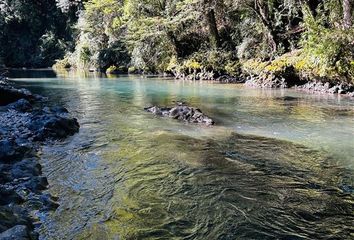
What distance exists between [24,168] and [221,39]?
996 inches

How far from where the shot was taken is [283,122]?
1138cm

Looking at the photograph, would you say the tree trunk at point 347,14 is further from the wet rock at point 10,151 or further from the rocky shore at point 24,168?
the wet rock at point 10,151

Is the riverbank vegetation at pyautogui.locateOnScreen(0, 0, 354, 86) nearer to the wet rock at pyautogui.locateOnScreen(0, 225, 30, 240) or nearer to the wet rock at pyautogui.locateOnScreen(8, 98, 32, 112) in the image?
the wet rock at pyautogui.locateOnScreen(8, 98, 32, 112)

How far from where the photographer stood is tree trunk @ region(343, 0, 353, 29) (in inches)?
694

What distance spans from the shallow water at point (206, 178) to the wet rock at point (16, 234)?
0.45 metres

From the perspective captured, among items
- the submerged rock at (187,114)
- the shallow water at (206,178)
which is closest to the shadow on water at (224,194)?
the shallow water at (206,178)

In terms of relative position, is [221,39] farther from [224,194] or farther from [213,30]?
[224,194]

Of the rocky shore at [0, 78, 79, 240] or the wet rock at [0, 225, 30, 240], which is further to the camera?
the rocky shore at [0, 78, 79, 240]

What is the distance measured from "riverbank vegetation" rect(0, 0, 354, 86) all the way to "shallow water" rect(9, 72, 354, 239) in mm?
6928

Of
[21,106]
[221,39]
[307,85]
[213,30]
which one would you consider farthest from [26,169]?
[221,39]

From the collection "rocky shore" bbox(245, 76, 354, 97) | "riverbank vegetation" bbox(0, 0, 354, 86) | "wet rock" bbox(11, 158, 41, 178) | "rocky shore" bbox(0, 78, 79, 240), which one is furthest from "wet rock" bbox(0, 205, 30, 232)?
"riverbank vegetation" bbox(0, 0, 354, 86)

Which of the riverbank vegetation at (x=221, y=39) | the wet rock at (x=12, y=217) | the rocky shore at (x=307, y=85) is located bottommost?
the wet rock at (x=12, y=217)

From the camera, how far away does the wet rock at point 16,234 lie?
3913 millimetres

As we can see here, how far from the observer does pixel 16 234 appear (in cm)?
400
